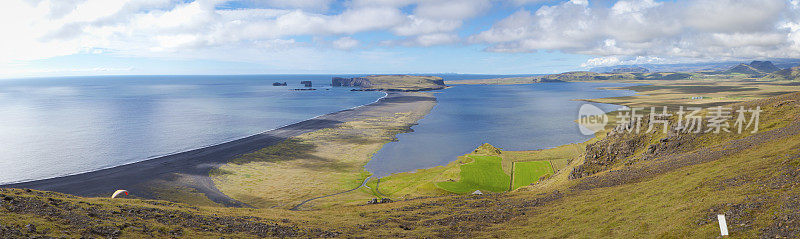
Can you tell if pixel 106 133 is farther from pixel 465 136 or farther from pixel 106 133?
pixel 465 136

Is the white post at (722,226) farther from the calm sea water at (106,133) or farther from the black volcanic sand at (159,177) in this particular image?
the calm sea water at (106,133)

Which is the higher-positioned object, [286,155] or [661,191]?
[661,191]

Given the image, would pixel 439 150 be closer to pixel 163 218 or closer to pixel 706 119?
pixel 706 119

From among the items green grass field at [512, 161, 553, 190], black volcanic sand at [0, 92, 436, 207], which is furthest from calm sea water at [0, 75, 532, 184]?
green grass field at [512, 161, 553, 190]

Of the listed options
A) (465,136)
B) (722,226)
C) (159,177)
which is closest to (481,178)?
(722,226)

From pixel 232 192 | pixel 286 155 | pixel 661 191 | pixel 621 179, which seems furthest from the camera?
pixel 286 155

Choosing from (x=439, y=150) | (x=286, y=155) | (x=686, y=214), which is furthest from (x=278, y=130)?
(x=686, y=214)

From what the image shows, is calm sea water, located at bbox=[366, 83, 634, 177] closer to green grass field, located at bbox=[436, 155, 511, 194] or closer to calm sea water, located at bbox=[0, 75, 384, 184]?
green grass field, located at bbox=[436, 155, 511, 194]
